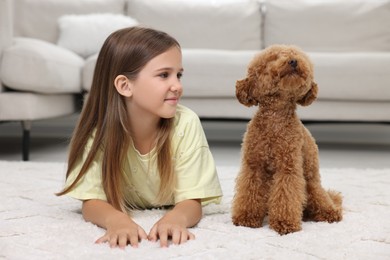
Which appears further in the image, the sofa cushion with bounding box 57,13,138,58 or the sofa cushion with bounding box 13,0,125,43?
the sofa cushion with bounding box 13,0,125,43

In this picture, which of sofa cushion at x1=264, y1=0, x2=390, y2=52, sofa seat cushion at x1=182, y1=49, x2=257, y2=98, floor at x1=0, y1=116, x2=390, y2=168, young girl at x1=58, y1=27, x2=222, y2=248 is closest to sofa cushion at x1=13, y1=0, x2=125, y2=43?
floor at x1=0, y1=116, x2=390, y2=168

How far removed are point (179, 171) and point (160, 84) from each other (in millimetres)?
227

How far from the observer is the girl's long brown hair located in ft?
4.10

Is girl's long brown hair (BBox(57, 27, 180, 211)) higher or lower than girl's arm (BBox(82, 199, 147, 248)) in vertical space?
higher

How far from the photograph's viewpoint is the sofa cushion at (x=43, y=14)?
334cm

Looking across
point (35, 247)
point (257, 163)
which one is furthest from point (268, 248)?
A: point (35, 247)

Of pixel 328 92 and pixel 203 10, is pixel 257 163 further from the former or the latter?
pixel 203 10

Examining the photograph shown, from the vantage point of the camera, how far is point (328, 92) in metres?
2.54

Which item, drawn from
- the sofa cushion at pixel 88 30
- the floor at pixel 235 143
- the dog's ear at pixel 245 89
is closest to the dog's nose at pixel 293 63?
the dog's ear at pixel 245 89

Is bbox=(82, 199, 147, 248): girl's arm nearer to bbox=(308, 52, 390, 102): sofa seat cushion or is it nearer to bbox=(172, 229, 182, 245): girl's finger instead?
bbox=(172, 229, 182, 245): girl's finger

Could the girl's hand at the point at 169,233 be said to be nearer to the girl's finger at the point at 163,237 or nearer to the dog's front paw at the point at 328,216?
the girl's finger at the point at 163,237

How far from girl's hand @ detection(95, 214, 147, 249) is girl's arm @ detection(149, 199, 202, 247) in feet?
0.11

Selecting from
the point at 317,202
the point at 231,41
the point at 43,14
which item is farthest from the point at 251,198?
the point at 43,14

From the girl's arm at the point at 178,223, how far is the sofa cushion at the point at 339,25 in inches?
86.2
